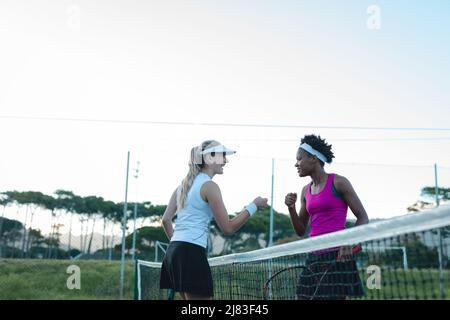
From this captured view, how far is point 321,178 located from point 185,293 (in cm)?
131

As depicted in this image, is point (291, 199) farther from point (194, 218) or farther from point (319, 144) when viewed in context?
point (194, 218)

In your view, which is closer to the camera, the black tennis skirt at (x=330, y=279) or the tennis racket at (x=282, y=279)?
the black tennis skirt at (x=330, y=279)

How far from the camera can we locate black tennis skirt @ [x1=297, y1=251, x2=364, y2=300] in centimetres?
329

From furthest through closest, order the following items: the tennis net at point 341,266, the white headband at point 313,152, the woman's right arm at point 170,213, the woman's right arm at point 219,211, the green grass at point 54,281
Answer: the green grass at point 54,281, the white headband at point 313,152, the woman's right arm at point 170,213, the woman's right arm at point 219,211, the tennis net at point 341,266

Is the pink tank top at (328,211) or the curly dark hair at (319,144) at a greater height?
the curly dark hair at (319,144)

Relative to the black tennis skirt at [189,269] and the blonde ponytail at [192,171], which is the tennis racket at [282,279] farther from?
the blonde ponytail at [192,171]

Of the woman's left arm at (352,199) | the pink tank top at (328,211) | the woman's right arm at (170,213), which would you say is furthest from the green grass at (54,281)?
the woman's left arm at (352,199)

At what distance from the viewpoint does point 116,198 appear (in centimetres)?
1349

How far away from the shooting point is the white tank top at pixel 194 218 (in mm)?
3309

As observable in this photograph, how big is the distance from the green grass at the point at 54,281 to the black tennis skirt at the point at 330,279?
10235 millimetres

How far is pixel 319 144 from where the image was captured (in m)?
4.21

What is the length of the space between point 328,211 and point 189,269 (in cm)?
114

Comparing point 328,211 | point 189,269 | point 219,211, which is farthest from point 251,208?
point 328,211
